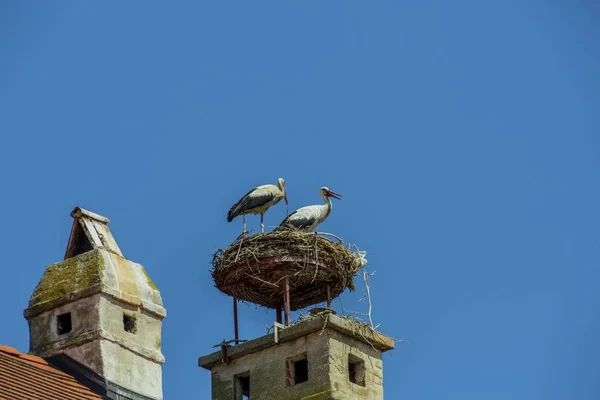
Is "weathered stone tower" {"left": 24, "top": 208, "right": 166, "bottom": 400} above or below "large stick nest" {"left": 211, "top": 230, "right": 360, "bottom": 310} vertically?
below

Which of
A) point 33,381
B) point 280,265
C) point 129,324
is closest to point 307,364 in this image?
point 280,265

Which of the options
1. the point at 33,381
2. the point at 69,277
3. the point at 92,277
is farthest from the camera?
the point at 69,277

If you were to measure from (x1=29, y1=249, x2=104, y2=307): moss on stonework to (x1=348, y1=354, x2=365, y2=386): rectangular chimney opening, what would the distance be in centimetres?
350

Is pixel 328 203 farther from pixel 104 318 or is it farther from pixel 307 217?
pixel 104 318

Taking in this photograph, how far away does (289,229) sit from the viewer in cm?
2450

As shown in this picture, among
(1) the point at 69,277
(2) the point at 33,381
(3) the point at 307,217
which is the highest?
(3) the point at 307,217

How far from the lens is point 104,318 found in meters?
20.8

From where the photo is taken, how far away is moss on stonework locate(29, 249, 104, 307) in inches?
834

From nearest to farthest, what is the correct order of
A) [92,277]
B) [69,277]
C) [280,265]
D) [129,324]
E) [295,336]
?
[92,277], [129,324], [69,277], [295,336], [280,265]

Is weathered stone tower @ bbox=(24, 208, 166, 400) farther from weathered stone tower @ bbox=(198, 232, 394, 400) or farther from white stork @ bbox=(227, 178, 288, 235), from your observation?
white stork @ bbox=(227, 178, 288, 235)

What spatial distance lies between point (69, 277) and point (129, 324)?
99 cm

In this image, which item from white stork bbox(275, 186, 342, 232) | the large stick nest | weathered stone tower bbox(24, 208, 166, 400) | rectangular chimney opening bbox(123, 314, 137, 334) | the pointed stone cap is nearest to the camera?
weathered stone tower bbox(24, 208, 166, 400)

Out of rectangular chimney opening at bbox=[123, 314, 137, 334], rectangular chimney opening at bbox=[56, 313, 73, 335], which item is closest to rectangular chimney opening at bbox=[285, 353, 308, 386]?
rectangular chimney opening at bbox=[123, 314, 137, 334]

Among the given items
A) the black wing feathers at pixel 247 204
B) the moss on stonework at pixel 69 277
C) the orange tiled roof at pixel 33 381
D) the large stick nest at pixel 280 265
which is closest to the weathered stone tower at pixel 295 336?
the large stick nest at pixel 280 265
